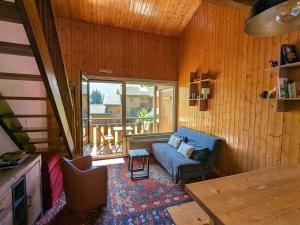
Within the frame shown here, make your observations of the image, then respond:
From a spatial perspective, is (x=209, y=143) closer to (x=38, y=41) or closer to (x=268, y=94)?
(x=268, y=94)

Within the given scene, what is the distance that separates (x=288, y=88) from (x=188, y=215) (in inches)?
69.7

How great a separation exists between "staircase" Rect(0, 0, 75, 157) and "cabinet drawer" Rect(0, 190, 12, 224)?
839mm

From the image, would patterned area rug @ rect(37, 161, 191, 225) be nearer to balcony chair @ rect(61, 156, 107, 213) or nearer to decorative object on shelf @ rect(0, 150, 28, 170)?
balcony chair @ rect(61, 156, 107, 213)

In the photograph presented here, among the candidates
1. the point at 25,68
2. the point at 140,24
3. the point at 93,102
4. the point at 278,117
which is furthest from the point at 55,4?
the point at 278,117

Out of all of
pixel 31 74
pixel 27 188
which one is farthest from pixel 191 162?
pixel 31 74

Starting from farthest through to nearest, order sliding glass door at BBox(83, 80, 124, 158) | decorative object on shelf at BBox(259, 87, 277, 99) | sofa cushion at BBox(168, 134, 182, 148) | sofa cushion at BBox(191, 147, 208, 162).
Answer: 1. sliding glass door at BBox(83, 80, 124, 158)
2. sofa cushion at BBox(168, 134, 182, 148)
3. sofa cushion at BBox(191, 147, 208, 162)
4. decorative object on shelf at BBox(259, 87, 277, 99)

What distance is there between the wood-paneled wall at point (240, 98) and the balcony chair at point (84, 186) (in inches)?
83.7

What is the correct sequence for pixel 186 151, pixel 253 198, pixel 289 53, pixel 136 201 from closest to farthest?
pixel 253 198 < pixel 289 53 < pixel 136 201 < pixel 186 151

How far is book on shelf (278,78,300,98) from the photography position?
181 cm

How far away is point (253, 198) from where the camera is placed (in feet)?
3.16

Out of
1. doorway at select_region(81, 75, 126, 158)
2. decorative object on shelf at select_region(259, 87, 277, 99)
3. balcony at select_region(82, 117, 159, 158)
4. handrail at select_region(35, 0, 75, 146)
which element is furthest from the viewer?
balcony at select_region(82, 117, 159, 158)

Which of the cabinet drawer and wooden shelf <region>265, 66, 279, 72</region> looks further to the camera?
wooden shelf <region>265, 66, 279, 72</region>

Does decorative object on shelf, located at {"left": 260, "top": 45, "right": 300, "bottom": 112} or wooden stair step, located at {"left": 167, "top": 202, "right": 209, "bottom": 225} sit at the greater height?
decorative object on shelf, located at {"left": 260, "top": 45, "right": 300, "bottom": 112}

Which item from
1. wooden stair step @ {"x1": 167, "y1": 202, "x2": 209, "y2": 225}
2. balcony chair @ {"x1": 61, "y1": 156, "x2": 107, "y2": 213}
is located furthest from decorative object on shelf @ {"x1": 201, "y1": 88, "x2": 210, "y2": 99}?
balcony chair @ {"x1": 61, "y1": 156, "x2": 107, "y2": 213}
